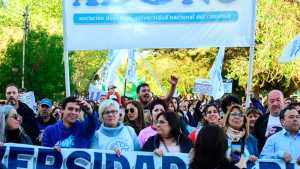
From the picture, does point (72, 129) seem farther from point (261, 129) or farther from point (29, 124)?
point (261, 129)

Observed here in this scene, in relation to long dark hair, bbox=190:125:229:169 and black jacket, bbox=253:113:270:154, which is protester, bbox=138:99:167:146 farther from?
long dark hair, bbox=190:125:229:169

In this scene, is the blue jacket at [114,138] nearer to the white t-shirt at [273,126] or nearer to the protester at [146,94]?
the white t-shirt at [273,126]

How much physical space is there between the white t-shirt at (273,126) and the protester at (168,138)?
5.50 ft

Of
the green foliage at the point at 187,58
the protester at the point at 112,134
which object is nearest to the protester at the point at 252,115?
the protester at the point at 112,134

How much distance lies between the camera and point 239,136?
7.18m

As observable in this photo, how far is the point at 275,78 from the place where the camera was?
32094mm

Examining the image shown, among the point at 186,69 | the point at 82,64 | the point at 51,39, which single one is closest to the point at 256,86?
Result: the point at 186,69

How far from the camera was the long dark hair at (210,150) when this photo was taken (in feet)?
14.8

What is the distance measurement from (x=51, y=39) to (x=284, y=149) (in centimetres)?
2983

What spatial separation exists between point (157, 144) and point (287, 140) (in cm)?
138

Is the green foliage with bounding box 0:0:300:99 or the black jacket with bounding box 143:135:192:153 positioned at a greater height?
the green foliage with bounding box 0:0:300:99

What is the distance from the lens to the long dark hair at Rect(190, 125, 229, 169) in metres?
4.52

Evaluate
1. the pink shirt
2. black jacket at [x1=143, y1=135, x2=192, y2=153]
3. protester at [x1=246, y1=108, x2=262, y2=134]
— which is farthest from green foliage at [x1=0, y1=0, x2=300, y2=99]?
black jacket at [x1=143, y1=135, x2=192, y2=153]

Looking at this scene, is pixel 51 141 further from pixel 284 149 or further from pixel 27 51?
pixel 27 51
